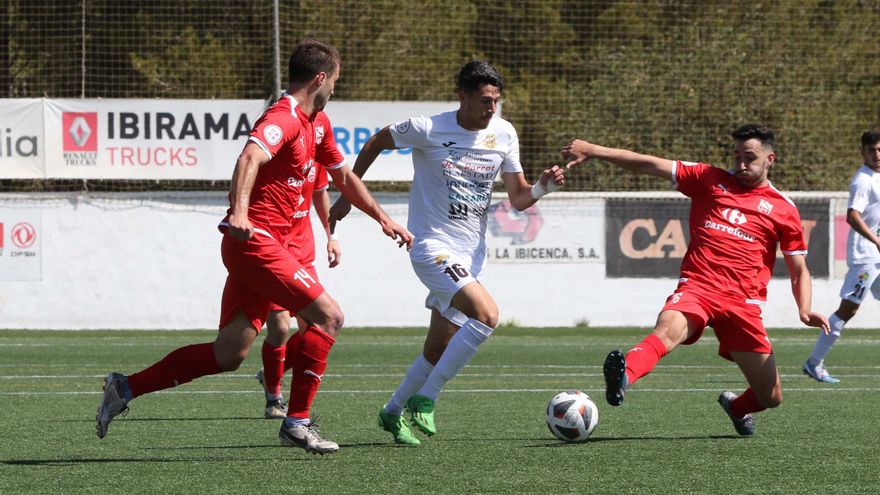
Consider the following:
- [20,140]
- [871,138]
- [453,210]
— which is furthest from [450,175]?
[20,140]

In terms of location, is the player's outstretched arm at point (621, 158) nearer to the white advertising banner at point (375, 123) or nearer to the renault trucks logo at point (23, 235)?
the white advertising banner at point (375, 123)

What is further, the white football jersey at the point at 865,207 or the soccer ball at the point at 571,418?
the white football jersey at the point at 865,207

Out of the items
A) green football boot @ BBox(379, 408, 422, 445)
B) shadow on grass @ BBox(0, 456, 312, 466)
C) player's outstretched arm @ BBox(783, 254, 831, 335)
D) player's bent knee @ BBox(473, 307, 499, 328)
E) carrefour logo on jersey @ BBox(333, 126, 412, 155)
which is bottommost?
carrefour logo on jersey @ BBox(333, 126, 412, 155)

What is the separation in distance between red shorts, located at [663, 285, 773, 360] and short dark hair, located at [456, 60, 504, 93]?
149cm

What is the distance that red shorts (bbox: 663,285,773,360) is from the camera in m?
Result: 6.84

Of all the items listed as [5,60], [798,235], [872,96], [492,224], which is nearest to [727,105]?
[872,96]

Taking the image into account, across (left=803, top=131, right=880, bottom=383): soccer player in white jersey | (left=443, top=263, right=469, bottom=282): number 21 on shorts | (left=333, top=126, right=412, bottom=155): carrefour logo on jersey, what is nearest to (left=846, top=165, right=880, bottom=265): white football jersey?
(left=803, top=131, right=880, bottom=383): soccer player in white jersey

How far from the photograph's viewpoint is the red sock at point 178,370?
252 inches

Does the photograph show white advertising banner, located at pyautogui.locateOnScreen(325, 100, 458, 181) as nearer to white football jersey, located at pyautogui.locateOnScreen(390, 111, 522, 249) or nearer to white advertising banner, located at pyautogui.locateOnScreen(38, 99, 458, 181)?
white advertising banner, located at pyautogui.locateOnScreen(38, 99, 458, 181)

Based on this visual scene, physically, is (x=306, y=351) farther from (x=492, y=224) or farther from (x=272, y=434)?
(x=492, y=224)

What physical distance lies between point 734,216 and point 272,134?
8.43ft

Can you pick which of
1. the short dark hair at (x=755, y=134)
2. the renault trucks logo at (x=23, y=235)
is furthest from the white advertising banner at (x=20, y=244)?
the short dark hair at (x=755, y=134)

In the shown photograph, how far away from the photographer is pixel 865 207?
1139 centimetres

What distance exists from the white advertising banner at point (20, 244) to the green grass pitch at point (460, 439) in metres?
5.26
